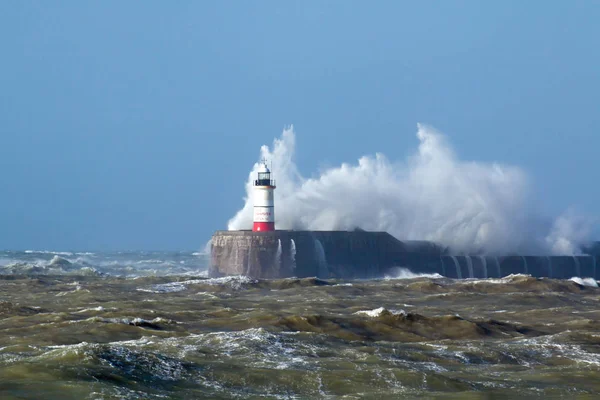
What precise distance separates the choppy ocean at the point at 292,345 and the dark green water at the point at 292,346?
0.10ft

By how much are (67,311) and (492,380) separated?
13023 millimetres

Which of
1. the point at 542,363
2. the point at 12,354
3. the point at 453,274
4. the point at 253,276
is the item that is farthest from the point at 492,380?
the point at 453,274

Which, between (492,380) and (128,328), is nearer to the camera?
(492,380)

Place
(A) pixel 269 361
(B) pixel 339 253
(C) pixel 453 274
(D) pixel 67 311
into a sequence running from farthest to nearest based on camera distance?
(C) pixel 453 274, (B) pixel 339 253, (D) pixel 67 311, (A) pixel 269 361

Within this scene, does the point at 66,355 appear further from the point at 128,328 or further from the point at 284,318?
the point at 284,318

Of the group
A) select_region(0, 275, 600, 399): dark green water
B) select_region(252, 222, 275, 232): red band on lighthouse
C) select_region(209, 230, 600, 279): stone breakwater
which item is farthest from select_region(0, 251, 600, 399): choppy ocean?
select_region(252, 222, 275, 232): red band on lighthouse

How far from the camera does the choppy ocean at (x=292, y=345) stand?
1472 cm

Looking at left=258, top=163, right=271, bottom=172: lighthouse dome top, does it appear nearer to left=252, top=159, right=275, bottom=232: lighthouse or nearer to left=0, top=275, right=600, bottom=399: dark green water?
left=252, top=159, right=275, bottom=232: lighthouse

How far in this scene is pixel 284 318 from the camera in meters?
23.4

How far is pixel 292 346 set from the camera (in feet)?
62.4

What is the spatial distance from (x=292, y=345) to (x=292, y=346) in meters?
0.13

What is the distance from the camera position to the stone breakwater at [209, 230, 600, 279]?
43812 millimetres

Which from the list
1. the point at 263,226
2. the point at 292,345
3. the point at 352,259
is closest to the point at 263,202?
the point at 263,226

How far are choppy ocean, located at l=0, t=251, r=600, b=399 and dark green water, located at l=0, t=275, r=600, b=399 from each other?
3 cm
